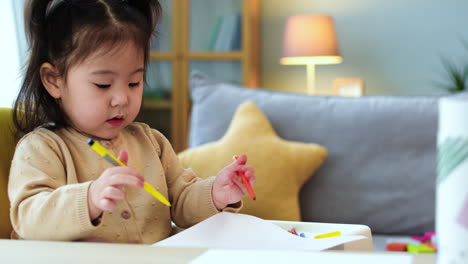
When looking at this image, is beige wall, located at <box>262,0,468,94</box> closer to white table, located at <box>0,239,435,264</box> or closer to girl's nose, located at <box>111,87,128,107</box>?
girl's nose, located at <box>111,87,128,107</box>

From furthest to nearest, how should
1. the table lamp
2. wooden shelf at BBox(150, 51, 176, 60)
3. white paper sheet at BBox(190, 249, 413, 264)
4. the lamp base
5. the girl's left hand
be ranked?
wooden shelf at BBox(150, 51, 176, 60)
the lamp base
the table lamp
the girl's left hand
white paper sheet at BBox(190, 249, 413, 264)

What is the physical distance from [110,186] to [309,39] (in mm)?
2825

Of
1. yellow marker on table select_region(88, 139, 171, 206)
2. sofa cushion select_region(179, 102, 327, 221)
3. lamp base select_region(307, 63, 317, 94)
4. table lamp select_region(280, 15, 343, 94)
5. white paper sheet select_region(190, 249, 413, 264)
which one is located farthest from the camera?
lamp base select_region(307, 63, 317, 94)

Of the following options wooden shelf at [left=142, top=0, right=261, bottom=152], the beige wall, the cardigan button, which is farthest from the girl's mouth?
the beige wall

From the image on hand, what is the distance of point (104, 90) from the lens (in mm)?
846

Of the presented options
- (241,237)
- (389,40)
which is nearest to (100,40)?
(241,237)

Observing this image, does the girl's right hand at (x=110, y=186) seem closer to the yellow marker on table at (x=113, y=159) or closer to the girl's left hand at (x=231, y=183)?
the yellow marker on table at (x=113, y=159)

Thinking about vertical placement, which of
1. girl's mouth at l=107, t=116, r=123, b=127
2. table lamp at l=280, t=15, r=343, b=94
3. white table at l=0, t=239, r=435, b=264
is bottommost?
table lamp at l=280, t=15, r=343, b=94

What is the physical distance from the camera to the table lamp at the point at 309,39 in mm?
3369

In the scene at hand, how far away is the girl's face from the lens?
0.85m

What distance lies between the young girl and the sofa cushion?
75 cm

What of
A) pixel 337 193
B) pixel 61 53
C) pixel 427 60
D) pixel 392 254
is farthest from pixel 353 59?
pixel 392 254

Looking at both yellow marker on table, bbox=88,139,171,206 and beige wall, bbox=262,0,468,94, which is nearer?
yellow marker on table, bbox=88,139,171,206

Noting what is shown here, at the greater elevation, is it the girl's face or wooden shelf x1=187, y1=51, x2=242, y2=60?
the girl's face
